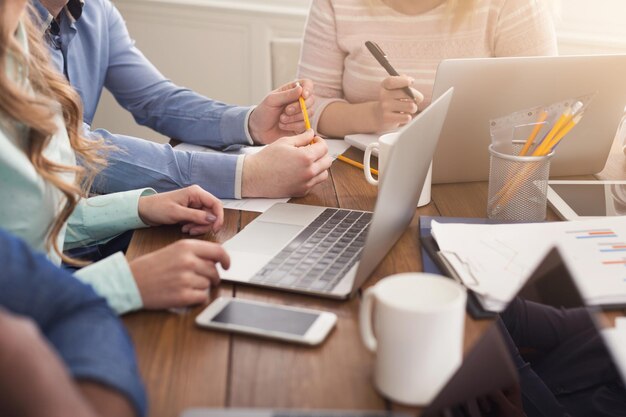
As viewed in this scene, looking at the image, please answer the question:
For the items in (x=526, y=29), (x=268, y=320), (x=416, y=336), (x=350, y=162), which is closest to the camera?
(x=416, y=336)

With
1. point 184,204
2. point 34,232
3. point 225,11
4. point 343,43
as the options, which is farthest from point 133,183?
point 225,11

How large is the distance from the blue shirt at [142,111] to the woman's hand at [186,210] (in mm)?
136

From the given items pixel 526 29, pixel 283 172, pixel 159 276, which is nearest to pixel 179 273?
pixel 159 276

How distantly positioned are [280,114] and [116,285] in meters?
0.70

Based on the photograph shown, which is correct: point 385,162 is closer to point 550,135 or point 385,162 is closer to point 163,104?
point 550,135

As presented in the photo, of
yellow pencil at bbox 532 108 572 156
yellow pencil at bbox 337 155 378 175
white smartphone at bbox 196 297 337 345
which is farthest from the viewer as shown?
yellow pencil at bbox 337 155 378 175

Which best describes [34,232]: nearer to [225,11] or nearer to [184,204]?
[184,204]

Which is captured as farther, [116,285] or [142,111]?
[142,111]

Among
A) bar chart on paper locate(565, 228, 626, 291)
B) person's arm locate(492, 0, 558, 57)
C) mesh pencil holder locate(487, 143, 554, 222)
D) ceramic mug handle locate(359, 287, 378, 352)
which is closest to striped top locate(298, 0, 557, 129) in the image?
person's arm locate(492, 0, 558, 57)

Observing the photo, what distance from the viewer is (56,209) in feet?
3.28

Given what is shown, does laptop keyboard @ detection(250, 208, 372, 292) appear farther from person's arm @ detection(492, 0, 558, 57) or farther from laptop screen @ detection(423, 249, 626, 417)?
person's arm @ detection(492, 0, 558, 57)

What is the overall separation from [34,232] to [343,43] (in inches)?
39.3

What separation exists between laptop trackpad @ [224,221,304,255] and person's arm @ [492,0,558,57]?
835 millimetres

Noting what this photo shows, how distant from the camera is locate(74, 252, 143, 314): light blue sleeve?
833 mm
